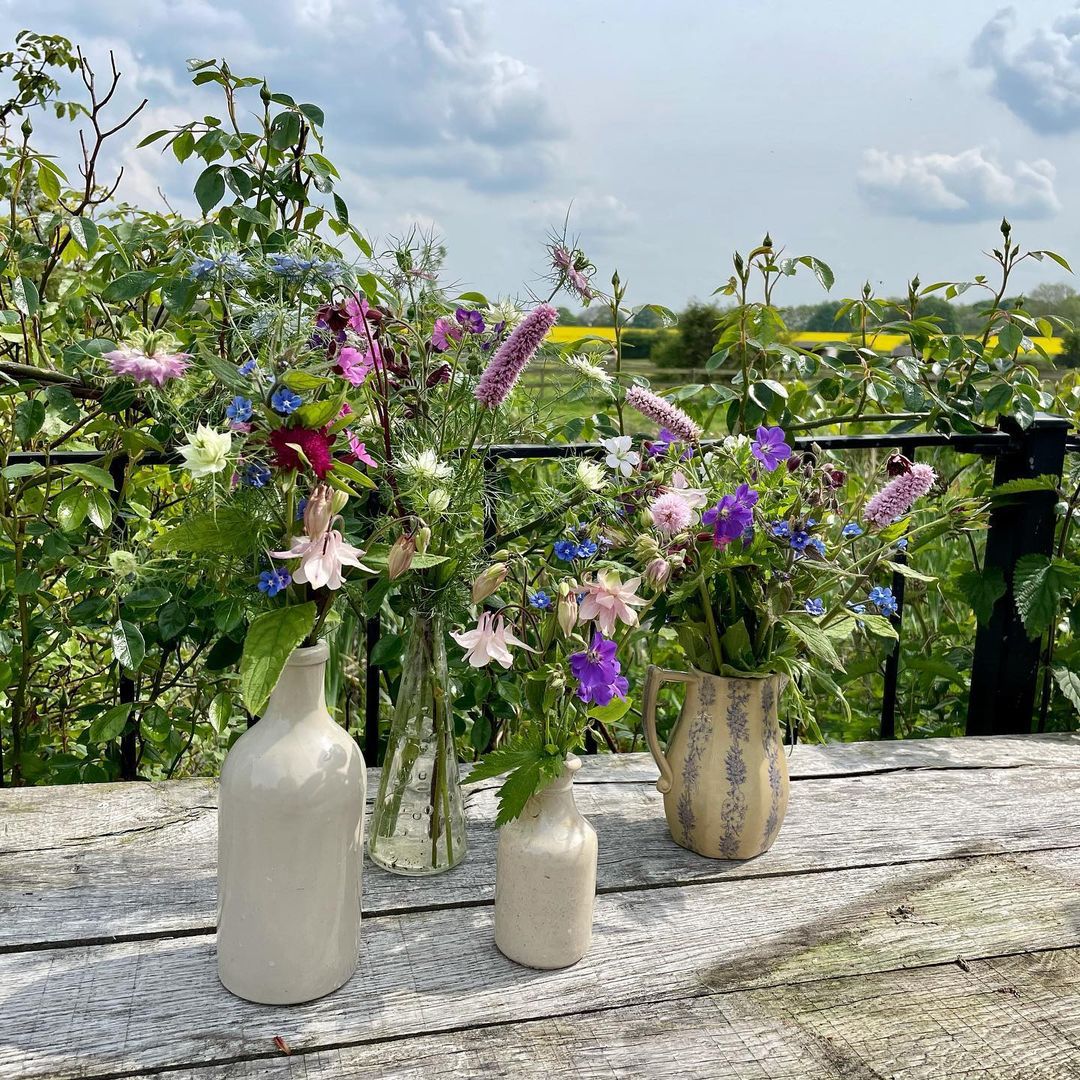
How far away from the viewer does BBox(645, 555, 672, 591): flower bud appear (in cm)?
91

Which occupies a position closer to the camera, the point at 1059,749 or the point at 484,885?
the point at 484,885

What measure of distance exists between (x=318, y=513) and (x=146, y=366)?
0.18 meters

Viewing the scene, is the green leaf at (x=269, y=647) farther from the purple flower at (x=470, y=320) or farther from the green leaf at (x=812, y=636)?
the green leaf at (x=812, y=636)

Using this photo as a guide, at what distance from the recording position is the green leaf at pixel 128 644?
1368 mm

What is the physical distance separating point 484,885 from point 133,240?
1.02 metres

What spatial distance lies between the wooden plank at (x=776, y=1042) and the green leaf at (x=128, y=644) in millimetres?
681

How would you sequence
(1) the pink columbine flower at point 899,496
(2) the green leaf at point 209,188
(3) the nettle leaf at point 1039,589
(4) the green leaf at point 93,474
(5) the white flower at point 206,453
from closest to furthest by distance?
1. (5) the white flower at point 206,453
2. (1) the pink columbine flower at point 899,496
3. (4) the green leaf at point 93,474
4. (2) the green leaf at point 209,188
5. (3) the nettle leaf at point 1039,589

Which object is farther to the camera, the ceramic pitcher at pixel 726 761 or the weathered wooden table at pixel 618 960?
the ceramic pitcher at pixel 726 761

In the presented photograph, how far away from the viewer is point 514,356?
88 cm

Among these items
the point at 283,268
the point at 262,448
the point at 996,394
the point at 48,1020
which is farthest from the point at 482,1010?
the point at 996,394

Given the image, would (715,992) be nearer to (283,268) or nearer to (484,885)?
(484,885)

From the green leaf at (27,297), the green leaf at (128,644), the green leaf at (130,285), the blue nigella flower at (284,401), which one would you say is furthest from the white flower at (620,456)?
the green leaf at (27,297)

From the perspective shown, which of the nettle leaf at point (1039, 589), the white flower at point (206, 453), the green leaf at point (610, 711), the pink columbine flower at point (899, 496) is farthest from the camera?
the nettle leaf at point (1039, 589)

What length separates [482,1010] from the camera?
87cm
